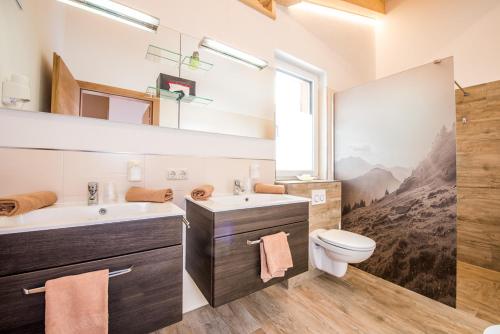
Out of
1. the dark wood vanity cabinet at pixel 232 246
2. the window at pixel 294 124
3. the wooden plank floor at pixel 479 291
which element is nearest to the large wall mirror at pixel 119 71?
the window at pixel 294 124

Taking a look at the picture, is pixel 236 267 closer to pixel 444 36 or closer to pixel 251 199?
pixel 251 199

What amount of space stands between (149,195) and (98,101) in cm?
65

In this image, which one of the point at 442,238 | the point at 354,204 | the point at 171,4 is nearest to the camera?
the point at 171,4

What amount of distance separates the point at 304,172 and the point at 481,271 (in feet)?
6.47

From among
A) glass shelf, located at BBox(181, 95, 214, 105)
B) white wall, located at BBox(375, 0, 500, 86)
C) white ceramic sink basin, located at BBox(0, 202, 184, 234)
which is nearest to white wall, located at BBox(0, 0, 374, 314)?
glass shelf, located at BBox(181, 95, 214, 105)

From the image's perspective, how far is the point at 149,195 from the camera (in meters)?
1.21

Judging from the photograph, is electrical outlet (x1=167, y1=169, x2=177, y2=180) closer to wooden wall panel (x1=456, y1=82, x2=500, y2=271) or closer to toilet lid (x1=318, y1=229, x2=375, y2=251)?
toilet lid (x1=318, y1=229, x2=375, y2=251)

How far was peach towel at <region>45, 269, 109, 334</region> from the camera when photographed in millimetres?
715

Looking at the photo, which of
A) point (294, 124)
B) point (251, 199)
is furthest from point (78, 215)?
point (294, 124)

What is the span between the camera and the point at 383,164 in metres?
2.05

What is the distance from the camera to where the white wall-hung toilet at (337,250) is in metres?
1.69

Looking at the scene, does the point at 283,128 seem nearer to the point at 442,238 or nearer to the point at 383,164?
the point at 383,164

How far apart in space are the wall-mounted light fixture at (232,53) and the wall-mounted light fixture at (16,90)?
3.57 feet

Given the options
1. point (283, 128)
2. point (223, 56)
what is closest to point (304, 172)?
point (283, 128)
